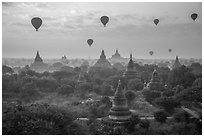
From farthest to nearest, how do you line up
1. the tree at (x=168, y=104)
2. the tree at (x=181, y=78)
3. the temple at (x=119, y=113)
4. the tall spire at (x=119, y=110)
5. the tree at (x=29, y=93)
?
the tree at (x=181, y=78), the tree at (x=29, y=93), the tree at (x=168, y=104), the tall spire at (x=119, y=110), the temple at (x=119, y=113)

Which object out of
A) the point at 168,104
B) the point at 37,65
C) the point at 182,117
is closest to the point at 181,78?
the point at 168,104

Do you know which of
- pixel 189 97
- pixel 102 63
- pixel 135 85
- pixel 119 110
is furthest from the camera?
pixel 102 63

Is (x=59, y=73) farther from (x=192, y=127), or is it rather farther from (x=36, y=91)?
(x=192, y=127)

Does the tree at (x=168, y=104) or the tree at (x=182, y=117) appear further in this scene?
the tree at (x=168, y=104)

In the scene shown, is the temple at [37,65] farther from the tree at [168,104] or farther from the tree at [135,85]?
the tree at [168,104]

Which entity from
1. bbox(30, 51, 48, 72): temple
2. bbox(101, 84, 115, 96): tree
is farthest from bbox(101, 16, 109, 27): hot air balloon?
bbox(30, 51, 48, 72): temple

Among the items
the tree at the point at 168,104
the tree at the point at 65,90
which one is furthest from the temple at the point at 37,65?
the tree at the point at 168,104

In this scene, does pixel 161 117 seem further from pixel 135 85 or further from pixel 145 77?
pixel 145 77

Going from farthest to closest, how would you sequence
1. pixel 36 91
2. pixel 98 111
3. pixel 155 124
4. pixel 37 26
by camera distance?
pixel 36 91, pixel 37 26, pixel 98 111, pixel 155 124

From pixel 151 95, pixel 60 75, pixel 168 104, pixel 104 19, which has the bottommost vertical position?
pixel 168 104

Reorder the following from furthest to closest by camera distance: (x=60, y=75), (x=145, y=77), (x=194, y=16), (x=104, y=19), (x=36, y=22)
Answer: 1. (x=60, y=75)
2. (x=145, y=77)
3. (x=104, y=19)
4. (x=36, y=22)
5. (x=194, y=16)

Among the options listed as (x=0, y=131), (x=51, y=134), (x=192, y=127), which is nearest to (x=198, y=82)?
(x=192, y=127)
